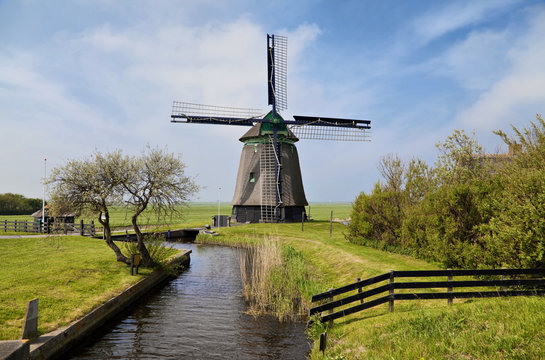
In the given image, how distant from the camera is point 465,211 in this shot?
501 inches

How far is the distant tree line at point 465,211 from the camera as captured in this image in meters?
9.12

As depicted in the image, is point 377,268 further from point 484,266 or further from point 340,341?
point 340,341

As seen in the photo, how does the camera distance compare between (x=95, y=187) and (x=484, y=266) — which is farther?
(x=95, y=187)

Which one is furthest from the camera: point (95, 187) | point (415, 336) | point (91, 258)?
point (91, 258)

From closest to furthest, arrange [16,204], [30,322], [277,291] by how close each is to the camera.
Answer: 1. [30,322]
2. [277,291]
3. [16,204]

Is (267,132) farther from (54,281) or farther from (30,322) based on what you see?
(30,322)

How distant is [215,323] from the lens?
34.4 feet

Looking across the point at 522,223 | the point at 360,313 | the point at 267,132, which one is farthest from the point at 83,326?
the point at 267,132

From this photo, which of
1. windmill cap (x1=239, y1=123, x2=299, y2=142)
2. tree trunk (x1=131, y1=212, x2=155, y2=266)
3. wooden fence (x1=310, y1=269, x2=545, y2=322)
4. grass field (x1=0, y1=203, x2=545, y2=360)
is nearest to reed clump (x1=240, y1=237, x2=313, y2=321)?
grass field (x1=0, y1=203, x2=545, y2=360)

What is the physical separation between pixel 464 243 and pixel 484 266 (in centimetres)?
112

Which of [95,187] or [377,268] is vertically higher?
[95,187]

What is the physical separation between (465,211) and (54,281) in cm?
1635

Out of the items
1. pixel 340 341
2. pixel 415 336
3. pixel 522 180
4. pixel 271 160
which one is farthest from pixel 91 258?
pixel 271 160

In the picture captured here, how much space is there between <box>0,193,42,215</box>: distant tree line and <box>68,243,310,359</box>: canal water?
69.6 meters
